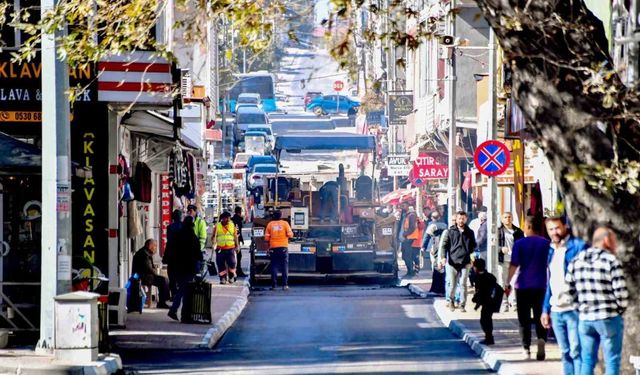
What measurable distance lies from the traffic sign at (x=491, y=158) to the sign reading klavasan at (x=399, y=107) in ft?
94.1

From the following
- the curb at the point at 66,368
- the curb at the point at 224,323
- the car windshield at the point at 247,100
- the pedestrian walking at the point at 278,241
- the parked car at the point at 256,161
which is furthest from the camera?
the car windshield at the point at 247,100

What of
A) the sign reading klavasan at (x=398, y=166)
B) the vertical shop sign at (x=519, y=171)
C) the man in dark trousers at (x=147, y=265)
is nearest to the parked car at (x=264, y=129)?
the sign reading klavasan at (x=398, y=166)

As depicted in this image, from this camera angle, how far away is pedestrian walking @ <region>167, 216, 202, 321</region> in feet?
78.6

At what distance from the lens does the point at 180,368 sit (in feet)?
58.1

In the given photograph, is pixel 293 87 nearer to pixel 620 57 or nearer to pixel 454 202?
pixel 454 202

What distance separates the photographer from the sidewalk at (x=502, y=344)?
17.0 m

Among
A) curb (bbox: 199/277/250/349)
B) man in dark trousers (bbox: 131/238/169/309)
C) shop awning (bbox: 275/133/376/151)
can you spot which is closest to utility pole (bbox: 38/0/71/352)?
curb (bbox: 199/277/250/349)

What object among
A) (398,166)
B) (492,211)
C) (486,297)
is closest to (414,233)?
(492,211)

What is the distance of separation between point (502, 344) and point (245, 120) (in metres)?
65.5

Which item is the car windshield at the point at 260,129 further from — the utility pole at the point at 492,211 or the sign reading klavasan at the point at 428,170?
the utility pole at the point at 492,211

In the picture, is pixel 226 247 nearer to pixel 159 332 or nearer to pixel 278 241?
pixel 278 241

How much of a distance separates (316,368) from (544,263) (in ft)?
10.1

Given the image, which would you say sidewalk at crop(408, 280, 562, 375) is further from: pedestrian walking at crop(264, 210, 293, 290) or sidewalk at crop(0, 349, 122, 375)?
pedestrian walking at crop(264, 210, 293, 290)

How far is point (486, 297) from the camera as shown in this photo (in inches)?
776
